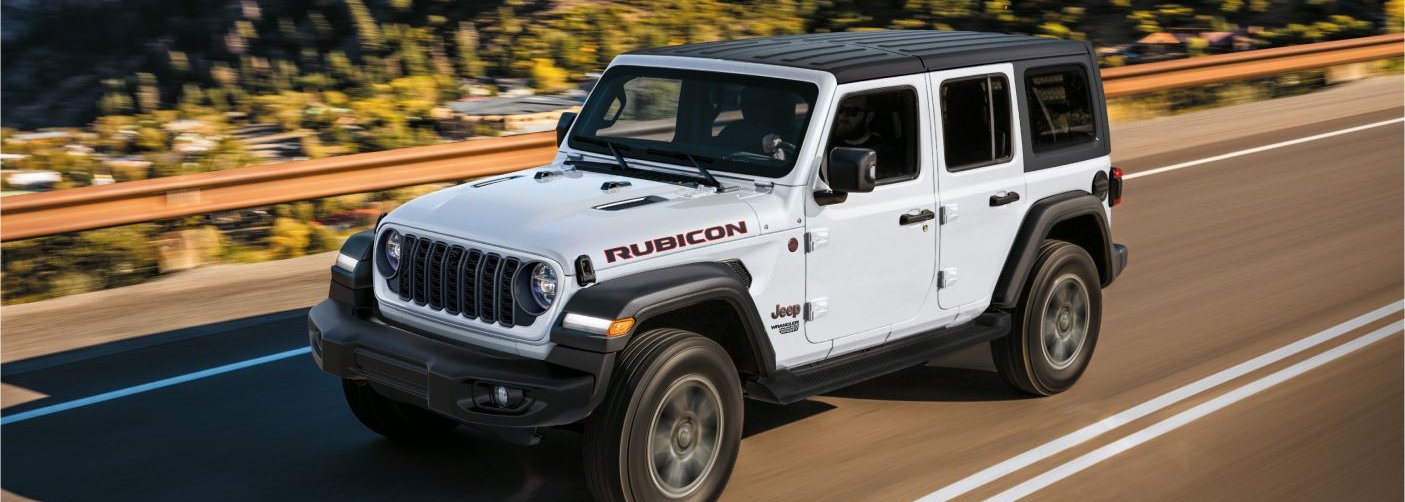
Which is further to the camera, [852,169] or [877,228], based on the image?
[877,228]

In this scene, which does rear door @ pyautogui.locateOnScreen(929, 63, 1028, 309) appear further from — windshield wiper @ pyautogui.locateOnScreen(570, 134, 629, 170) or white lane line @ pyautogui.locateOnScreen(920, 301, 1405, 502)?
windshield wiper @ pyautogui.locateOnScreen(570, 134, 629, 170)

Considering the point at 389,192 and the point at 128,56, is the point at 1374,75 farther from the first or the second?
the point at 128,56

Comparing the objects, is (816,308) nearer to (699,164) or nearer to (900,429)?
(699,164)

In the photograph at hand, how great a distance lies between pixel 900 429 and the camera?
6465mm

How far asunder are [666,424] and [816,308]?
2.94ft

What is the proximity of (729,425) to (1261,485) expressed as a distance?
7.15 feet

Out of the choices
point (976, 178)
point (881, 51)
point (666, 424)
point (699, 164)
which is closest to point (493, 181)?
point (699, 164)

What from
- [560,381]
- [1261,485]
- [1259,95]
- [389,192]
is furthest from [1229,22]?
[560,381]

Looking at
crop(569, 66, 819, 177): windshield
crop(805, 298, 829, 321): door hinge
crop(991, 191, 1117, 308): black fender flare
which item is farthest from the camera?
crop(991, 191, 1117, 308): black fender flare

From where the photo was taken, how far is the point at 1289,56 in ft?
57.6

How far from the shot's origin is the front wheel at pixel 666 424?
16.4ft

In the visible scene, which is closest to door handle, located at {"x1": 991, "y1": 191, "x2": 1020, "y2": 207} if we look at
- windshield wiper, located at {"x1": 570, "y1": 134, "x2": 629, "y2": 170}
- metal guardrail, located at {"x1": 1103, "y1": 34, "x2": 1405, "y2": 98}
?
windshield wiper, located at {"x1": 570, "y1": 134, "x2": 629, "y2": 170}

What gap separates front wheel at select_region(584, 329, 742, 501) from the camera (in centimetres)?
499

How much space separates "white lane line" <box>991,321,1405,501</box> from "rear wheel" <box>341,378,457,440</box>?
2366 mm
